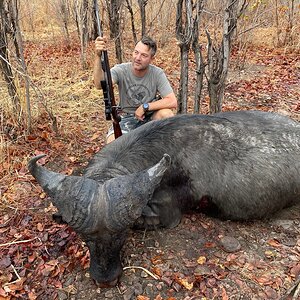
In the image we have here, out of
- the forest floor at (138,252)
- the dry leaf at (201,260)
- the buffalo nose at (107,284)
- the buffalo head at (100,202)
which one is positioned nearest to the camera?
the buffalo head at (100,202)

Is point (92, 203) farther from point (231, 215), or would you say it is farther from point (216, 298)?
point (231, 215)

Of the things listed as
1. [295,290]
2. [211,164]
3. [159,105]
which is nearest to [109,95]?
[159,105]

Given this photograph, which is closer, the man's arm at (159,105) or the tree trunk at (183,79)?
the man's arm at (159,105)

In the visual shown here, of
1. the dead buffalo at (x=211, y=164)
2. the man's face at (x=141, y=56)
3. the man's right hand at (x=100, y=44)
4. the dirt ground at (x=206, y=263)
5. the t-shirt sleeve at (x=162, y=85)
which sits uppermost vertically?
the man's right hand at (x=100, y=44)

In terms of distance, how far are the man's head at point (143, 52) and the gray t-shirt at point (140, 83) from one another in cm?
24

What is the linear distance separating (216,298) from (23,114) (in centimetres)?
423

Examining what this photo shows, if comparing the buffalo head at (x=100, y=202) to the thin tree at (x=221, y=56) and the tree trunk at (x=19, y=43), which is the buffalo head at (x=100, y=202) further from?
the thin tree at (x=221, y=56)

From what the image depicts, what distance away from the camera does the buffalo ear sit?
2.86 metres

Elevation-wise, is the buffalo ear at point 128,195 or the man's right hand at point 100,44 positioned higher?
the man's right hand at point 100,44

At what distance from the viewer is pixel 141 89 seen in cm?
559

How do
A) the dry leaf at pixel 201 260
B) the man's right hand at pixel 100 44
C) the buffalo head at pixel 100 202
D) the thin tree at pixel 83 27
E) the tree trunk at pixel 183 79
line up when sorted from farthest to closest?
the thin tree at pixel 83 27
the tree trunk at pixel 183 79
the man's right hand at pixel 100 44
the dry leaf at pixel 201 260
the buffalo head at pixel 100 202

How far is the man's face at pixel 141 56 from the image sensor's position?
16.8 ft

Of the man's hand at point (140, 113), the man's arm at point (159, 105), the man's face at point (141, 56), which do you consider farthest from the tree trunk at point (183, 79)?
the man's hand at point (140, 113)

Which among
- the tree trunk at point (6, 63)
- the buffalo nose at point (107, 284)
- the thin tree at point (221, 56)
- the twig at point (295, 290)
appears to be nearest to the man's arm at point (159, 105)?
the thin tree at point (221, 56)
